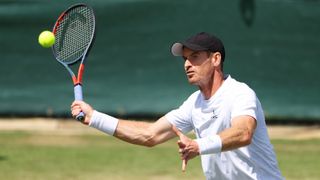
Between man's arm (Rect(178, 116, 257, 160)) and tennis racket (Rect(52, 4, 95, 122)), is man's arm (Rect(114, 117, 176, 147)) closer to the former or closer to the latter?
tennis racket (Rect(52, 4, 95, 122))

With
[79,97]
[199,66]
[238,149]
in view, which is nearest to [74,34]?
[79,97]

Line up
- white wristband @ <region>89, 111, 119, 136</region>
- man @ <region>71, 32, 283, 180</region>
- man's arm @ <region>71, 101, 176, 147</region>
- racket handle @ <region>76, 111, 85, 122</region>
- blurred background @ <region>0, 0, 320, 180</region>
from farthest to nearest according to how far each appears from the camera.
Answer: blurred background @ <region>0, 0, 320, 180</region> → man's arm @ <region>71, 101, 176, 147</region> → white wristband @ <region>89, 111, 119, 136</region> → racket handle @ <region>76, 111, 85, 122</region> → man @ <region>71, 32, 283, 180</region>

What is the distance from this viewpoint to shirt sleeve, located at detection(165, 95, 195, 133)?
5715 millimetres

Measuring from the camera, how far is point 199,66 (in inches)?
210

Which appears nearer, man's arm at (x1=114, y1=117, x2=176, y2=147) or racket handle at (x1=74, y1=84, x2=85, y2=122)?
racket handle at (x1=74, y1=84, x2=85, y2=122)

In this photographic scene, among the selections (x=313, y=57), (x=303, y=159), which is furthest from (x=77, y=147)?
(x=313, y=57)

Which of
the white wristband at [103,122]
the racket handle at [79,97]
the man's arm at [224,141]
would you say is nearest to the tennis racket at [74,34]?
the racket handle at [79,97]

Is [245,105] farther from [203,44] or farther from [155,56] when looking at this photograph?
[155,56]

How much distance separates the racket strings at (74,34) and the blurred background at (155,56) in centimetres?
657

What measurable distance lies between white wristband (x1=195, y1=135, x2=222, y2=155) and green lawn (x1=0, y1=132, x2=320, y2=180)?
452 centimetres

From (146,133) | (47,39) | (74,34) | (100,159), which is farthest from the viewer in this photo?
(100,159)

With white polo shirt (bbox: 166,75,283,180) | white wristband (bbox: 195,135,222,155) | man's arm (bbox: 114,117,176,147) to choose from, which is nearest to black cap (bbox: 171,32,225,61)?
white polo shirt (bbox: 166,75,283,180)

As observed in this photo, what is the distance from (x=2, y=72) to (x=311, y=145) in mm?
5198

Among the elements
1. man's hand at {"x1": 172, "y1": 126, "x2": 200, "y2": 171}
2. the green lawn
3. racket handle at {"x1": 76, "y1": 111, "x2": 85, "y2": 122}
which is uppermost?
racket handle at {"x1": 76, "y1": 111, "x2": 85, "y2": 122}
